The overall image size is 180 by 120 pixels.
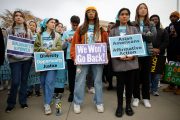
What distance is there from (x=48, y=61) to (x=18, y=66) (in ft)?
2.17

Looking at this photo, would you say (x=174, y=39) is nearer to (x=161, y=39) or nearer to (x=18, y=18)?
(x=161, y=39)

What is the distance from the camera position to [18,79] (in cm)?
545

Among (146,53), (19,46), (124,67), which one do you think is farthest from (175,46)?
(19,46)

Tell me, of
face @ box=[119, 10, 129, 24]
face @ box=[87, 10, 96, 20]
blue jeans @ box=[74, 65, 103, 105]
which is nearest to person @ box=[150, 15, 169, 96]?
face @ box=[119, 10, 129, 24]

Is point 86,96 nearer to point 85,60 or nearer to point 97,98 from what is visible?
point 97,98

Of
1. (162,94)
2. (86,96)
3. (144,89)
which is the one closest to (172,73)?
(162,94)

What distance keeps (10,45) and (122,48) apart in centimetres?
245

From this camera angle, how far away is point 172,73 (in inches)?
292

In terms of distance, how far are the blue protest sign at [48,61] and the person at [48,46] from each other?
0.30 ft

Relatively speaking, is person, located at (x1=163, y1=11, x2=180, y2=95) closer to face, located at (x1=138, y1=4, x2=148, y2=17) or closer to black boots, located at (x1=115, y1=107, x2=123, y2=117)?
face, located at (x1=138, y1=4, x2=148, y2=17)

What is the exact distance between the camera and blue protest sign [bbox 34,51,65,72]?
5.43 metres

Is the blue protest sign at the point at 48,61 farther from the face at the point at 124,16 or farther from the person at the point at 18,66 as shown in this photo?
the face at the point at 124,16

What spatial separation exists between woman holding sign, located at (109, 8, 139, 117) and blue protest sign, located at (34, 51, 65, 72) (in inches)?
48.6

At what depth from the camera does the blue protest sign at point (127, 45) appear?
5.14 m
